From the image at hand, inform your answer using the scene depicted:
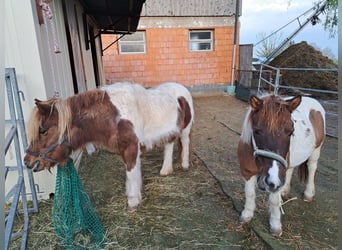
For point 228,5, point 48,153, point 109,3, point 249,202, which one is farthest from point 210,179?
point 228,5

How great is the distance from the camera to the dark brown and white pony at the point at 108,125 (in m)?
1.76

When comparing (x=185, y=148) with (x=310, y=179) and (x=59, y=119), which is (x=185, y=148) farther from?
Answer: (x=59, y=119)

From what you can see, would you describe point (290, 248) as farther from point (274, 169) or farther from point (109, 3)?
point (109, 3)

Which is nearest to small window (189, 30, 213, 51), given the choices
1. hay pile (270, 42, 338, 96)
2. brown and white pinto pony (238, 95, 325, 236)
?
hay pile (270, 42, 338, 96)

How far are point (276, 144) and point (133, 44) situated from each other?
8106 millimetres

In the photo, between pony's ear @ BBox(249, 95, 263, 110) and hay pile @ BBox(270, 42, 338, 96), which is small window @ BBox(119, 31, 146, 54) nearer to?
hay pile @ BBox(270, 42, 338, 96)

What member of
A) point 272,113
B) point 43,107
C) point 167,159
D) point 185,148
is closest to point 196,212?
point 167,159

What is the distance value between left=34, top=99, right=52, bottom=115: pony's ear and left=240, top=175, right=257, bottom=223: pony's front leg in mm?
1554

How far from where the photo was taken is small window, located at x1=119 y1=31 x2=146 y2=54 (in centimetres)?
858

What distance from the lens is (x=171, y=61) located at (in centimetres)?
888

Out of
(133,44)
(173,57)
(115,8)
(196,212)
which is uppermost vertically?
(115,8)

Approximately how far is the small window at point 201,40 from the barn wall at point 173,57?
0.61 ft

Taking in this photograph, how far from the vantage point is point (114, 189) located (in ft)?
8.53

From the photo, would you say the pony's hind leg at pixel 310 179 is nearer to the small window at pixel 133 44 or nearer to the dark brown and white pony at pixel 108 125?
the dark brown and white pony at pixel 108 125
